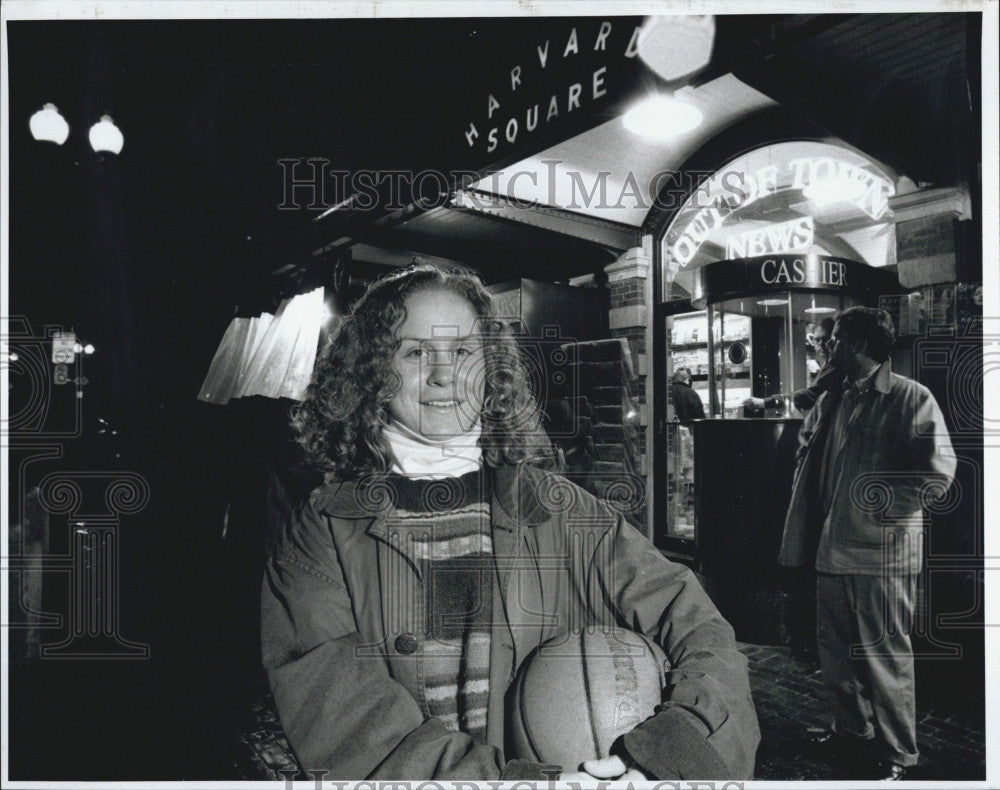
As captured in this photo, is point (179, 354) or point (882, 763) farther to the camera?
point (179, 354)

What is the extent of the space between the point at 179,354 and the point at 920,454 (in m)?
3.99

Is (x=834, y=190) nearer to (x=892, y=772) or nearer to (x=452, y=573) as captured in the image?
(x=892, y=772)

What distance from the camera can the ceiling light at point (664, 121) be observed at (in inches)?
131

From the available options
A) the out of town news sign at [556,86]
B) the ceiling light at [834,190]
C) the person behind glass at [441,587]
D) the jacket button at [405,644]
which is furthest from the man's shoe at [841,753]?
the out of town news sign at [556,86]

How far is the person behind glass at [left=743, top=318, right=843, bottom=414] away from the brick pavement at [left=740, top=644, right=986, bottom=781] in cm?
171

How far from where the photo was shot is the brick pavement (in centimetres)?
299

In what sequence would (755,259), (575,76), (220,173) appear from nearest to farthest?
(575,76) → (220,173) → (755,259)

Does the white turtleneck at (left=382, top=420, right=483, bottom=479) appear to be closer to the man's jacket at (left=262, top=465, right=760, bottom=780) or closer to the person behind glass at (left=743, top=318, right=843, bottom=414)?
the man's jacket at (left=262, top=465, right=760, bottom=780)

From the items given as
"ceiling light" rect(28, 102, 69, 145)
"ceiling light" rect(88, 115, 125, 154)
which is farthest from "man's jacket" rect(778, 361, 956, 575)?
"ceiling light" rect(28, 102, 69, 145)

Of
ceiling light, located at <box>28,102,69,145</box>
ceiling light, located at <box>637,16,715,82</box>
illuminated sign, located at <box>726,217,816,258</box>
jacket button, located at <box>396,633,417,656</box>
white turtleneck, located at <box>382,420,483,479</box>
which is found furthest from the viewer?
illuminated sign, located at <box>726,217,816,258</box>

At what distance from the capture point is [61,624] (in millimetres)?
3057

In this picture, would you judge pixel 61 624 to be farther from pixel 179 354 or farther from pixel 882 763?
pixel 882 763

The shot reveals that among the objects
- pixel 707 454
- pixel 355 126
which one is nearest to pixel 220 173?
pixel 355 126

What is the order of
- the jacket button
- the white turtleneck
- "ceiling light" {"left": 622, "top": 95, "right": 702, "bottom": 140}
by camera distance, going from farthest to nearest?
"ceiling light" {"left": 622, "top": 95, "right": 702, "bottom": 140} < the white turtleneck < the jacket button
